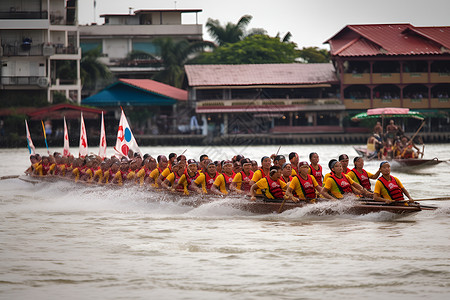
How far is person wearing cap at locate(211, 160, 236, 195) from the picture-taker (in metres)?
13.5

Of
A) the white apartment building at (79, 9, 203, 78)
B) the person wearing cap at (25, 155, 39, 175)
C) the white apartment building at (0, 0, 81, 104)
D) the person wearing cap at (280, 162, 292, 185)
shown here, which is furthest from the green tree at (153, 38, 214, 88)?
the person wearing cap at (280, 162, 292, 185)

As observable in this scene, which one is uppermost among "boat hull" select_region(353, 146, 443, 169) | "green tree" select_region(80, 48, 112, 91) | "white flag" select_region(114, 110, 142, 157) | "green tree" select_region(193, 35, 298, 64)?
"green tree" select_region(193, 35, 298, 64)

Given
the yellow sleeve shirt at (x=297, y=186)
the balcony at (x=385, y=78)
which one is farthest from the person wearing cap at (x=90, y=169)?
the balcony at (x=385, y=78)

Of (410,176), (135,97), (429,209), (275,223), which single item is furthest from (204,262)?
(135,97)

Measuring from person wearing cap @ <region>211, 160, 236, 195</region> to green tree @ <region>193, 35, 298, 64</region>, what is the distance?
1534 inches

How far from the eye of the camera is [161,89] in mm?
50094

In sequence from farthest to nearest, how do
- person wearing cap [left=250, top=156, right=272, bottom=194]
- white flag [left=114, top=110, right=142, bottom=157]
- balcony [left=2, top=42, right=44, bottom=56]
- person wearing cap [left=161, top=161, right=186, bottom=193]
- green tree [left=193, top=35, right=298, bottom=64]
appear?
1. green tree [left=193, top=35, right=298, bottom=64]
2. balcony [left=2, top=42, right=44, bottom=56]
3. white flag [left=114, top=110, right=142, bottom=157]
4. person wearing cap [left=161, top=161, right=186, bottom=193]
5. person wearing cap [left=250, top=156, right=272, bottom=194]

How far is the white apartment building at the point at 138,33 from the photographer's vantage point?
6156 cm

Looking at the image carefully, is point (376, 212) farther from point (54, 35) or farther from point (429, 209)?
point (54, 35)

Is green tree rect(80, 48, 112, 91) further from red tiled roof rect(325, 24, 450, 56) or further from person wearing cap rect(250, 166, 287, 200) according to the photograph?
person wearing cap rect(250, 166, 287, 200)

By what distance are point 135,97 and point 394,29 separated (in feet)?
58.3

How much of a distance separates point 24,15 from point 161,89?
10.3 metres

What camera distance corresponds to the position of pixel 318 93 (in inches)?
1919

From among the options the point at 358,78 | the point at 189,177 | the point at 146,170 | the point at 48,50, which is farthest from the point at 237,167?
the point at 358,78
